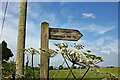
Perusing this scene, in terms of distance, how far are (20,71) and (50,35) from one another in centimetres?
103

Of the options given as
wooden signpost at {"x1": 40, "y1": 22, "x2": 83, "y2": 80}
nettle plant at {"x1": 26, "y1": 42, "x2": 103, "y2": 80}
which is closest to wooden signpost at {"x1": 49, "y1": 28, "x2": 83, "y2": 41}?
wooden signpost at {"x1": 40, "y1": 22, "x2": 83, "y2": 80}

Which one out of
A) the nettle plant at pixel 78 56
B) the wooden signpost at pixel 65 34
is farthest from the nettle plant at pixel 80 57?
the wooden signpost at pixel 65 34

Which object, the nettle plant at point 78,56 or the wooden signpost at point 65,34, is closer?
the nettle plant at point 78,56

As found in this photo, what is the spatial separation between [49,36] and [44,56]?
11.8 inches

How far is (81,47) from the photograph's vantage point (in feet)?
4.71

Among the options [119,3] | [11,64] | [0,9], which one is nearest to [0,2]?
[0,9]

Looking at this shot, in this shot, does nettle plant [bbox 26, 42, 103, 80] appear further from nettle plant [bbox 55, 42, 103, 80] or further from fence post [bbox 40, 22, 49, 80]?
fence post [bbox 40, 22, 49, 80]

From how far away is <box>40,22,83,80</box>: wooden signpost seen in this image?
274 cm

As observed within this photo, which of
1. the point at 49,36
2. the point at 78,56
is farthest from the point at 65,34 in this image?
the point at 78,56

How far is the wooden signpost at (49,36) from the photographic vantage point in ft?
8.98

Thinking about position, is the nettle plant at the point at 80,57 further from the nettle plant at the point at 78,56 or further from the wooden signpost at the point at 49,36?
the wooden signpost at the point at 49,36

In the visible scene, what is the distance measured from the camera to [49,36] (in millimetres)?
2998

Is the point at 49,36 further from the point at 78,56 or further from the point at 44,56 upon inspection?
the point at 78,56

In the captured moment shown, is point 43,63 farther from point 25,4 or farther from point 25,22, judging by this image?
point 25,4
